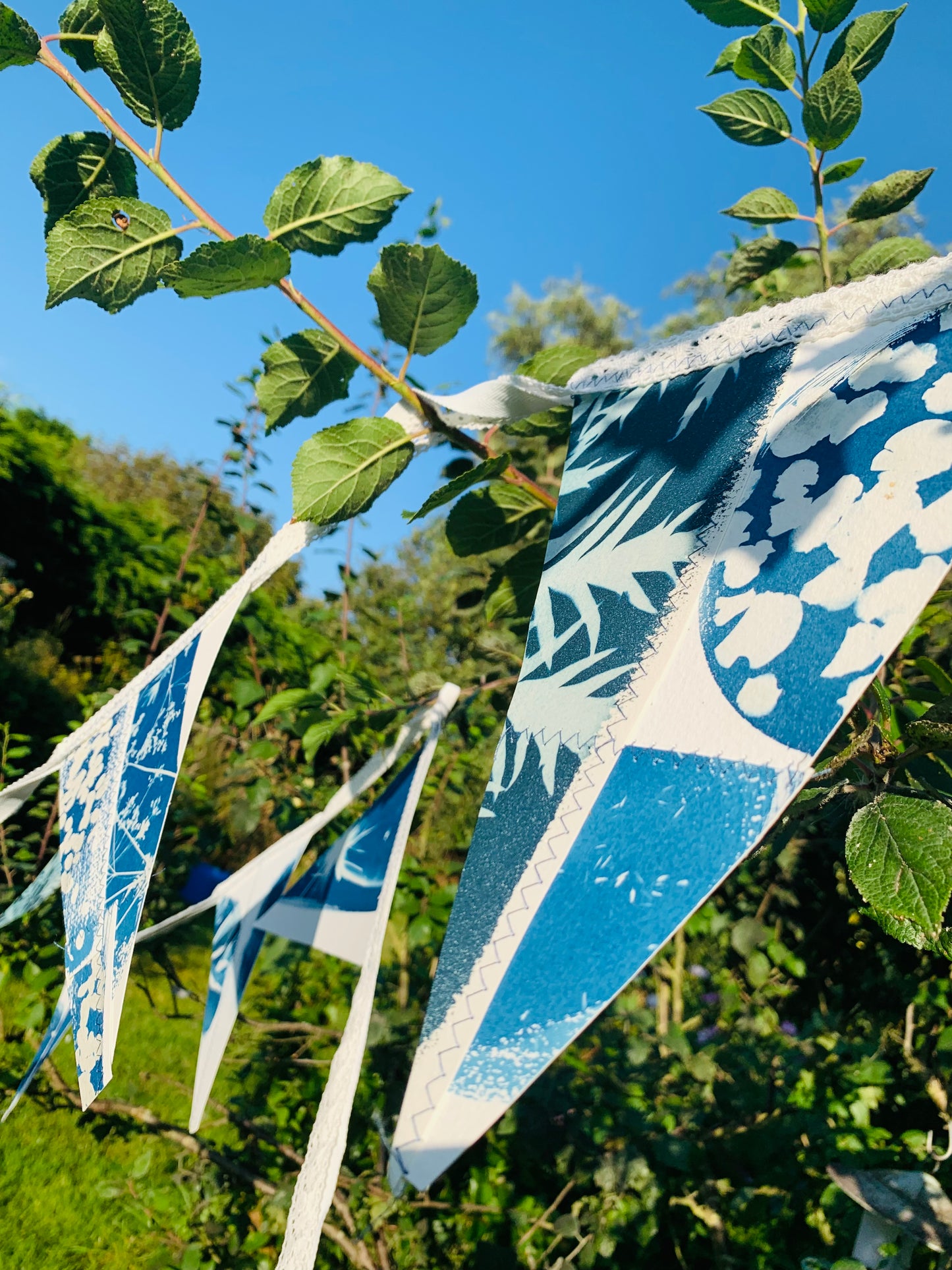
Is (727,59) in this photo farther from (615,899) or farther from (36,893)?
(36,893)

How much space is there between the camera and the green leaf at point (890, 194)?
0.99 meters

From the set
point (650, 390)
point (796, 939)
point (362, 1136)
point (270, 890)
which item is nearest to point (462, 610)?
point (270, 890)

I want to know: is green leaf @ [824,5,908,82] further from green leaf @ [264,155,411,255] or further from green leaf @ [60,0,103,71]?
green leaf @ [60,0,103,71]

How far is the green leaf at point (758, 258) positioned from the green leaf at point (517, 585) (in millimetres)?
548

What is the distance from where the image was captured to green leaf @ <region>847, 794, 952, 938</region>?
47 cm

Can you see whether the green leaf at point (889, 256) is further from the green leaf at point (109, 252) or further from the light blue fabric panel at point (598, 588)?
the green leaf at point (109, 252)

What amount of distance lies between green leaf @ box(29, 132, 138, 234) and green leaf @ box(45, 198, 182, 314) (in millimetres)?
63

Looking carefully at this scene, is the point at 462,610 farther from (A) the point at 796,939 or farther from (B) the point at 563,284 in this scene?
(B) the point at 563,284

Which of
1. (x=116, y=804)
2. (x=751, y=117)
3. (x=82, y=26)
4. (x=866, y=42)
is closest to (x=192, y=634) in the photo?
(x=116, y=804)

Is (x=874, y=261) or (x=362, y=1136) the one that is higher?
(x=874, y=261)

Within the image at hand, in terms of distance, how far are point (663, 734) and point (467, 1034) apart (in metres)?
0.25

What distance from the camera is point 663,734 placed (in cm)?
53

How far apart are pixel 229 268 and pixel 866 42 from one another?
0.80m

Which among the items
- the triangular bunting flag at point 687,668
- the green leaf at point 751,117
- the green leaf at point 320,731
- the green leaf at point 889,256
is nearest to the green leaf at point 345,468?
the triangular bunting flag at point 687,668
